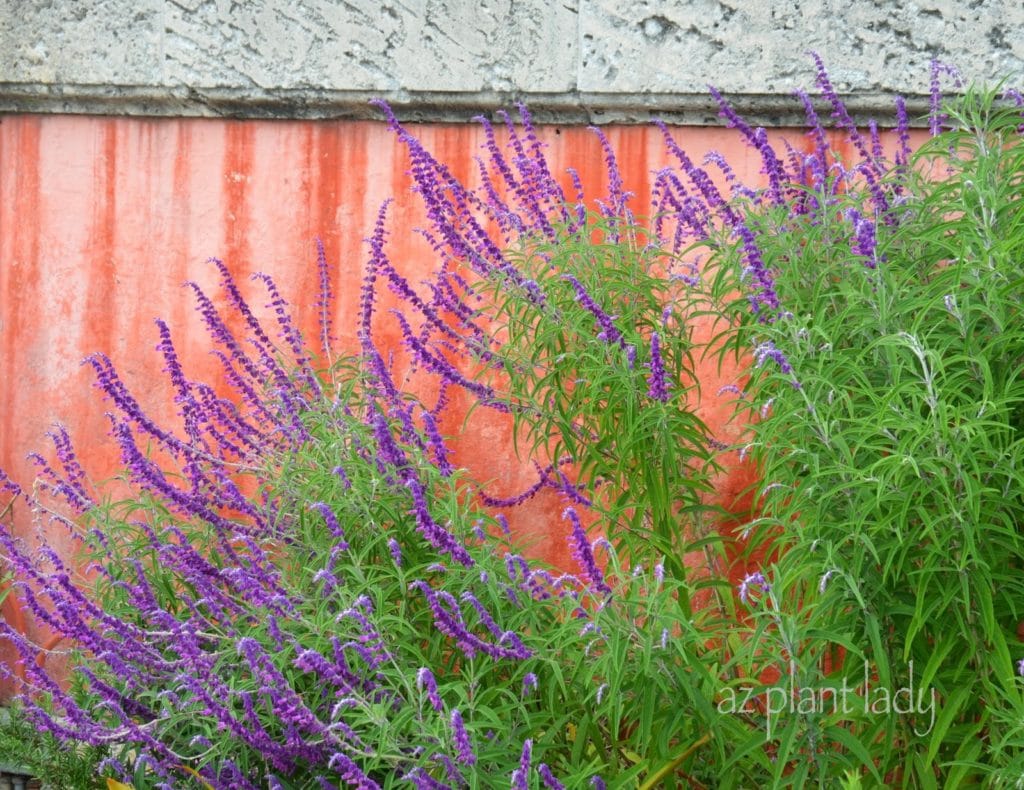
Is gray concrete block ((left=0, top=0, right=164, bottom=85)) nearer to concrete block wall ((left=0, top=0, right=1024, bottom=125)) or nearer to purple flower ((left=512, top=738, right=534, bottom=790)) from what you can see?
concrete block wall ((left=0, top=0, right=1024, bottom=125))

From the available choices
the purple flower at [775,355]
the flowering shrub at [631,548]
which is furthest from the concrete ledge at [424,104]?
the purple flower at [775,355]

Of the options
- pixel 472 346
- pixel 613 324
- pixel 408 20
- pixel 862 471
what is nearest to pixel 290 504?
pixel 472 346

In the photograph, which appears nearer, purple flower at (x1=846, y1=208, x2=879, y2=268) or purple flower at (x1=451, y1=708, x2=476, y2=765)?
purple flower at (x1=451, y1=708, x2=476, y2=765)

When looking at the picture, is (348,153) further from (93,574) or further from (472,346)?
(93,574)

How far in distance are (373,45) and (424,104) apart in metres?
0.29

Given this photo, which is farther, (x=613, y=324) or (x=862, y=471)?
(x=613, y=324)

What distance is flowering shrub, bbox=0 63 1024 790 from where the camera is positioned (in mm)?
3012

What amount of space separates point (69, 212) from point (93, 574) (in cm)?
142

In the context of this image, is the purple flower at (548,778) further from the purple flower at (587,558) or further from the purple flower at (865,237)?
the purple flower at (865,237)

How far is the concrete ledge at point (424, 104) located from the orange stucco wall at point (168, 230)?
47 millimetres

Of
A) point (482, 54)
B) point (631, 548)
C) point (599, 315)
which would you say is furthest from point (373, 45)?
point (631, 548)

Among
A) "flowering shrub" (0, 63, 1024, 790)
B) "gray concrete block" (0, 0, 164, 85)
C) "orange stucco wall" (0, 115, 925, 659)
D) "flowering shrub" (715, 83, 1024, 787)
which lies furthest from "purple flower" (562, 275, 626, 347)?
"gray concrete block" (0, 0, 164, 85)

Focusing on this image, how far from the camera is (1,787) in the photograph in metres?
4.83

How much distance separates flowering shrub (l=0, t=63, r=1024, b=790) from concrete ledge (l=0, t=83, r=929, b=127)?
1.22 ft
